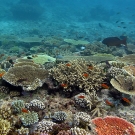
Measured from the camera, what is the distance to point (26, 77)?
6.66 m

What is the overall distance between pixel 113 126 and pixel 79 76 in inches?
84.5

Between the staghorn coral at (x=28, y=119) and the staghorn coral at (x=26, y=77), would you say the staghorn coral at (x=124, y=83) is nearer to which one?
the staghorn coral at (x=26, y=77)

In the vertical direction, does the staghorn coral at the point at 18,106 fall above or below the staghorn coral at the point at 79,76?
below

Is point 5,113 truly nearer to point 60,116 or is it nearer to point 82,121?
point 60,116

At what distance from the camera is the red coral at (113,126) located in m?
4.73

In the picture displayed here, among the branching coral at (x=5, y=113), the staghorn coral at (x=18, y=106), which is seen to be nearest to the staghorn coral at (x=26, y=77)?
the staghorn coral at (x=18, y=106)

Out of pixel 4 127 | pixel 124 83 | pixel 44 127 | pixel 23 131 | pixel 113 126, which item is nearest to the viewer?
pixel 4 127

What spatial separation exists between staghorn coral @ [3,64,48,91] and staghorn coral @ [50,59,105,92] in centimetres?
53

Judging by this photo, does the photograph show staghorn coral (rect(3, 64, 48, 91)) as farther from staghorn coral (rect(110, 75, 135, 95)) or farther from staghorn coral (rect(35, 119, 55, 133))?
staghorn coral (rect(110, 75, 135, 95))

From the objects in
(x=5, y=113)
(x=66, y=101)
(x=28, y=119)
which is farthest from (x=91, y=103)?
(x=5, y=113)

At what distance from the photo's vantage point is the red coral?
473 cm

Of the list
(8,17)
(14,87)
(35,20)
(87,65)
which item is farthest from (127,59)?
(8,17)

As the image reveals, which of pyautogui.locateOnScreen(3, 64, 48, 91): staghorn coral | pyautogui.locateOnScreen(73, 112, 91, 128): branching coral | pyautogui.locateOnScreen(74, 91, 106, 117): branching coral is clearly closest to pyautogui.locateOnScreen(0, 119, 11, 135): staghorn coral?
pyautogui.locateOnScreen(73, 112, 91, 128): branching coral

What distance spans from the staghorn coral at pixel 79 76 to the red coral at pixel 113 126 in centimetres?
136
